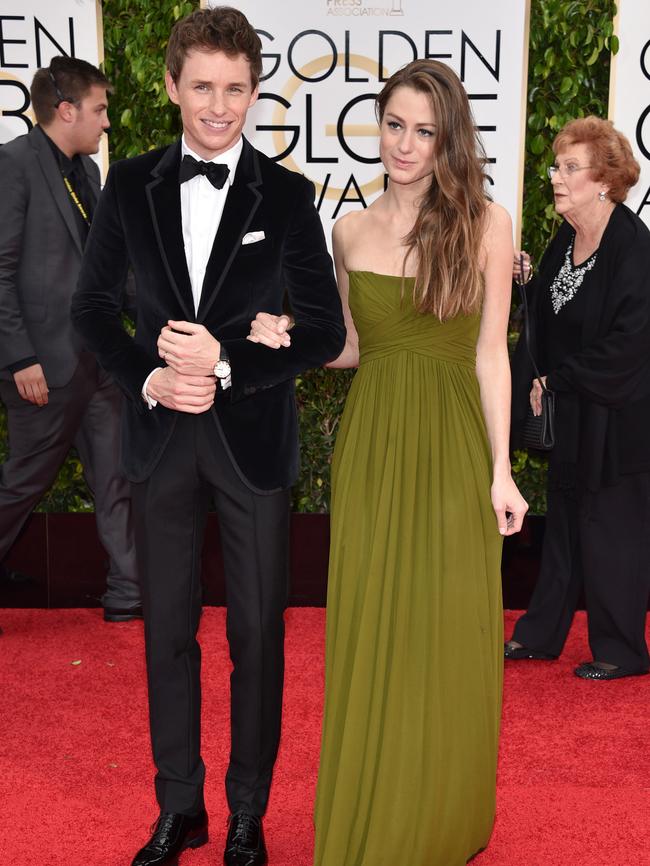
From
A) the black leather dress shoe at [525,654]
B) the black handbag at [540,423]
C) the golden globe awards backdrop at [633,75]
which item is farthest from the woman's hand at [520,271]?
the black leather dress shoe at [525,654]

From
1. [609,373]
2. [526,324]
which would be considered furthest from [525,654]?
[526,324]

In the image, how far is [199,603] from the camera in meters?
2.69

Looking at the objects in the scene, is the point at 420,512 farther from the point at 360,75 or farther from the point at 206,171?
the point at 360,75

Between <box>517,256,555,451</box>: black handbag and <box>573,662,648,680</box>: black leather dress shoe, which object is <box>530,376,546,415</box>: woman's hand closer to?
<box>517,256,555,451</box>: black handbag

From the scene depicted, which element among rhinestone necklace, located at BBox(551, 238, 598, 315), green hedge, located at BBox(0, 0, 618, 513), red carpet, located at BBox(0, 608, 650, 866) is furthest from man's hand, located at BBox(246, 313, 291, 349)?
green hedge, located at BBox(0, 0, 618, 513)

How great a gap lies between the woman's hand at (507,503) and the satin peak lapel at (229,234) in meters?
0.78

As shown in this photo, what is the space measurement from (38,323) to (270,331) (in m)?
2.23

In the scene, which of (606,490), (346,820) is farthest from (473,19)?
(346,820)

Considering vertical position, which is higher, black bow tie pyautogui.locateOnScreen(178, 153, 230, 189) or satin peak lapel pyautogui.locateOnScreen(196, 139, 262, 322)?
black bow tie pyautogui.locateOnScreen(178, 153, 230, 189)

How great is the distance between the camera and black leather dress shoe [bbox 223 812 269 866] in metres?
2.64

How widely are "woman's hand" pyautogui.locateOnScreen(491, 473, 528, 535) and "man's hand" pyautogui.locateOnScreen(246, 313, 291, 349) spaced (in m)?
0.60

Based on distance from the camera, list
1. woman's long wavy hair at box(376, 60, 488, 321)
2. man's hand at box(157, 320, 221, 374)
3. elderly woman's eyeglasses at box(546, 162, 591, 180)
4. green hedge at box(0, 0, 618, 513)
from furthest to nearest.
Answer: green hedge at box(0, 0, 618, 513)
elderly woman's eyeglasses at box(546, 162, 591, 180)
woman's long wavy hair at box(376, 60, 488, 321)
man's hand at box(157, 320, 221, 374)

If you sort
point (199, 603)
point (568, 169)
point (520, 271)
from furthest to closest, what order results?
point (520, 271) → point (568, 169) → point (199, 603)

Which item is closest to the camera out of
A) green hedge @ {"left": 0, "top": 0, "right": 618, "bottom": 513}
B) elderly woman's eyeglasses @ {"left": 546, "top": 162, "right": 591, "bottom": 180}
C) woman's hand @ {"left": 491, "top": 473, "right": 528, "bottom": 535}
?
woman's hand @ {"left": 491, "top": 473, "right": 528, "bottom": 535}
